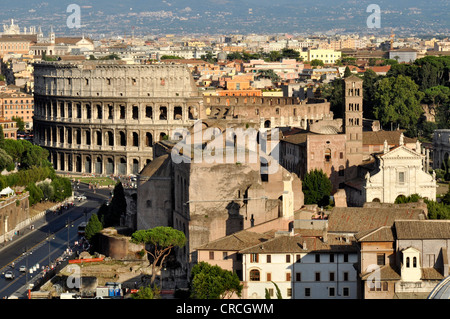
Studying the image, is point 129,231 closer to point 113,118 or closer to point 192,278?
point 192,278

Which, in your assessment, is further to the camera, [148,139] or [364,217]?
[148,139]

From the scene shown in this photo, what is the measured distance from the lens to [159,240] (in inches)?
2267

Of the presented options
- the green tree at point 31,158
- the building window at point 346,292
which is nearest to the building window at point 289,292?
the building window at point 346,292

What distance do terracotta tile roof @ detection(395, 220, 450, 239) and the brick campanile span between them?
82.8 ft

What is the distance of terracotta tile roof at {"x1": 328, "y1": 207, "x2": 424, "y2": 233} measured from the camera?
5444cm

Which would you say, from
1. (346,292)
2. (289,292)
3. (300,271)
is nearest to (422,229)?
(346,292)

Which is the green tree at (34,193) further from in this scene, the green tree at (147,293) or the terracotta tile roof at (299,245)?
the terracotta tile roof at (299,245)

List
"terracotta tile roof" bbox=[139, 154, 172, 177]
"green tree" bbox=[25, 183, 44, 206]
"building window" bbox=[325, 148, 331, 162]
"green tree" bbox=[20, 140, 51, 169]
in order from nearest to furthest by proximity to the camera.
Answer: "terracotta tile roof" bbox=[139, 154, 172, 177] < "building window" bbox=[325, 148, 331, 162] < "green tree" bbox=[25, 183, 44, 206] < "green tree" bbox=[20, 140, 51, 169]

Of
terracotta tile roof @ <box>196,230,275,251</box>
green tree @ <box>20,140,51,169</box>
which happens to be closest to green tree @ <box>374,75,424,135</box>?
green tree @ <box>20,140,51,169</box>

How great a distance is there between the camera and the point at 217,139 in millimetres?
66125

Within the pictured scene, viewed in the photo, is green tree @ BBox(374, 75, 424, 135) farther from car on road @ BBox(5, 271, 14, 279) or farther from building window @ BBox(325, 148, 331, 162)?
car on road @ BBox(5, 271, 14, 279)

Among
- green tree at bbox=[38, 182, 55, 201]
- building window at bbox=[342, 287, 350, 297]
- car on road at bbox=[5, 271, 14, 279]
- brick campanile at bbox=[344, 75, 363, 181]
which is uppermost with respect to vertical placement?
Result: brick campanile at bbox=[344, 75, 363, 181]

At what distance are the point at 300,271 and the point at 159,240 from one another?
9.82 meters

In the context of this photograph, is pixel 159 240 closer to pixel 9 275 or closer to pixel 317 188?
pixel 9 275
